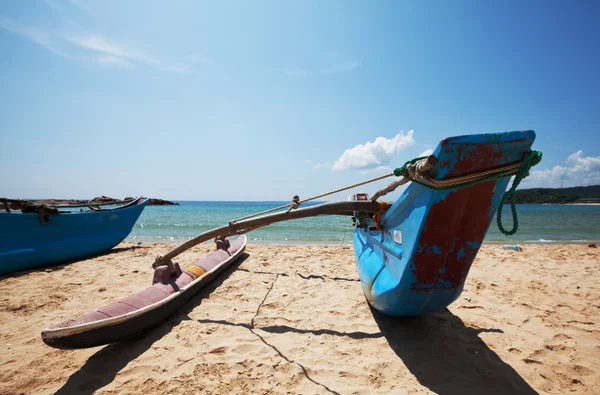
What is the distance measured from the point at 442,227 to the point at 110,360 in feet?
10.9

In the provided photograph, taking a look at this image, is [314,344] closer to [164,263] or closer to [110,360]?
[110,360]

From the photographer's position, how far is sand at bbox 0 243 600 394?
217 centimetres

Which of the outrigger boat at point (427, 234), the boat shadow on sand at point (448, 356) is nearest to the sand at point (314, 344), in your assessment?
the boat shadow on sand at point (448, 356)

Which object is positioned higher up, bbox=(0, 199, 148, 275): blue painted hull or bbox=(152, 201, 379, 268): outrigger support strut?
bbox=(152, 201, 379, 268): outrigger support strut

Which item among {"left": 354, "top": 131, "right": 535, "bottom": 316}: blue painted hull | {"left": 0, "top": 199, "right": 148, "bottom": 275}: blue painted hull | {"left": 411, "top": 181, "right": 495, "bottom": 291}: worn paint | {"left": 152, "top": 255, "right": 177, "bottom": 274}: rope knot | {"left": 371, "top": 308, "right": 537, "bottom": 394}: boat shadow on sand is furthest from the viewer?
{"left": 0, "top": 199, "right": 148, "bottom": 275}: blue painted hull

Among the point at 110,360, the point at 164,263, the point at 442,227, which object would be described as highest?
the point at 442,227

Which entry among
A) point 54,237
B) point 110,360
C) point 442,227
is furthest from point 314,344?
point 54,237

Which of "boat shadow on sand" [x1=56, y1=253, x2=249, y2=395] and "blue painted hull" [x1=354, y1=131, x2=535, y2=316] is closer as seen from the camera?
"blue painted hull" [x1=354, y1=131, x2=535, y2=316]

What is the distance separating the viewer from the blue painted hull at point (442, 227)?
1.77 m

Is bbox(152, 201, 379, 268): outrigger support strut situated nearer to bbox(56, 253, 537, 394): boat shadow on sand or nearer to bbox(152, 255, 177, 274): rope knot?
bbox(152, 255, 177, 274): rope knot

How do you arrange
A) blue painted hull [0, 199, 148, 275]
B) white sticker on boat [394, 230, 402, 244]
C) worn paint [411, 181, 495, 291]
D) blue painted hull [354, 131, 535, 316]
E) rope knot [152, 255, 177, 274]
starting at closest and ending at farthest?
blue painted hull [354, 131, 535, 316], worn paint [411, 181, 495, 291], white sticker on boat [394, 230, 402, 244], rope knot [152, 255, 177, 274], blue painted hull [0, 199, 148, 275]

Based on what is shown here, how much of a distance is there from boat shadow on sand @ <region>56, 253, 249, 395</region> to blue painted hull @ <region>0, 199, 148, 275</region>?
16.2 ft

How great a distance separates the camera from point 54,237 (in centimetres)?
618

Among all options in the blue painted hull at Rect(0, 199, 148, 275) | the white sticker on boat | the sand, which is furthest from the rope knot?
the blue painted hull at Rect(0, 199, 148, 275)
